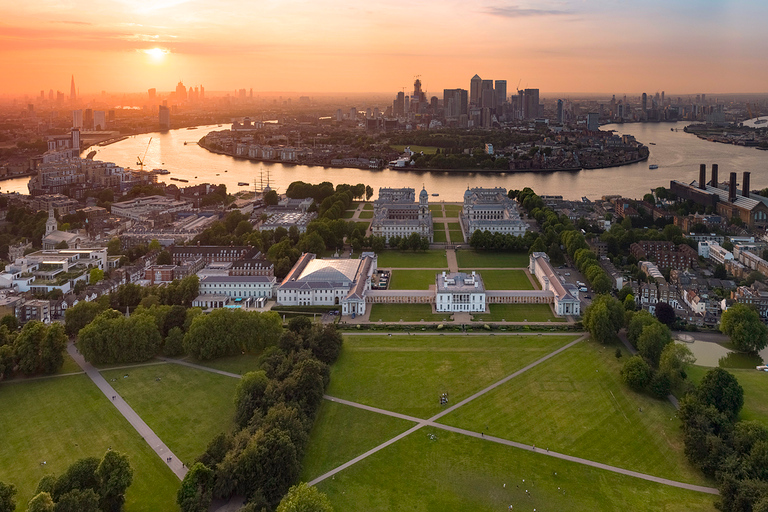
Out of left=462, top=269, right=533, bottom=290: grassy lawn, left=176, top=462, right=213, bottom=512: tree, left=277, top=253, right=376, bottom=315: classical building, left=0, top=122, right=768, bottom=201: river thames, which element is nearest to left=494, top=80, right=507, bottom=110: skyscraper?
left=0, top=122, right=768, bottom=201: river thames

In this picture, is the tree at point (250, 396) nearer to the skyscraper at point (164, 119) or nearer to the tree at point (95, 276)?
the tree at point (95, 276)

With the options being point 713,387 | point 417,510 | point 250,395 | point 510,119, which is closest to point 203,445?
point 250,395

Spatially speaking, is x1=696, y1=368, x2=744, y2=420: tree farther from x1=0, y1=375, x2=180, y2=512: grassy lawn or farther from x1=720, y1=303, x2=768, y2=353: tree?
x1=0, y1=375, x2=180, y2=512: grassy lawn

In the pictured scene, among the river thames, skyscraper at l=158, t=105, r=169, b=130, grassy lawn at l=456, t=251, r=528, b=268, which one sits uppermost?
skyscraper at l=158, t=105, r=169, b=130

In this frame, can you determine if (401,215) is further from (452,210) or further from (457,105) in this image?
(457,105)

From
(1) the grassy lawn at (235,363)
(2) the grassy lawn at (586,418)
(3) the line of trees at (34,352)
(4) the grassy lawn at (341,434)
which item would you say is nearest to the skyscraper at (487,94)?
(1) the grassy lawn at (235,363)
